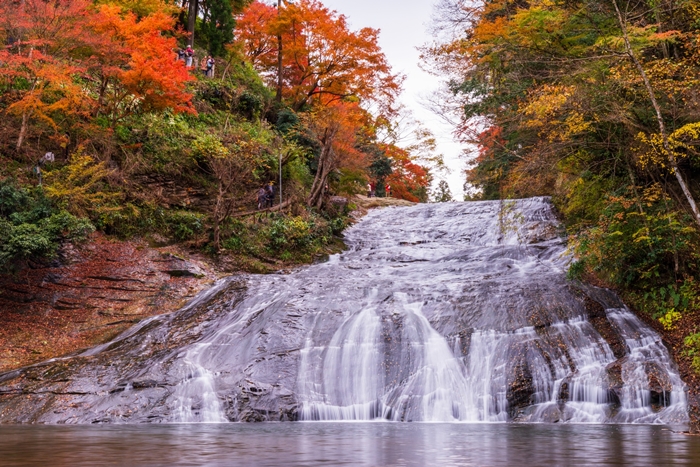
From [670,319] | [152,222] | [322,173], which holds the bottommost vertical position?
[670,319]

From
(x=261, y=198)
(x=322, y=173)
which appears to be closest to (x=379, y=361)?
(x=261, y=198)

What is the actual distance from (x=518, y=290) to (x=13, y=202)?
12.3 metres

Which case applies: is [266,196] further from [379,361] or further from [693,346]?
[693,346]

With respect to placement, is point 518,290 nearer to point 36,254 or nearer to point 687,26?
point 687,26

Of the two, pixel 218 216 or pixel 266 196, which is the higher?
pixel 266 196

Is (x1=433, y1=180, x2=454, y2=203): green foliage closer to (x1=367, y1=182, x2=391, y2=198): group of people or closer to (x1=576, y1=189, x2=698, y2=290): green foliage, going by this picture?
(x1=367, y1=182, x2=391, y2=198): group of people

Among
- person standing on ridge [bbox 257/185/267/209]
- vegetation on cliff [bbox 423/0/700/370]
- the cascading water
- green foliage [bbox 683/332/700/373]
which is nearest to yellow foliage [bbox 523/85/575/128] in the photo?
vegetation on cliff [bbox 423/0/700/370]

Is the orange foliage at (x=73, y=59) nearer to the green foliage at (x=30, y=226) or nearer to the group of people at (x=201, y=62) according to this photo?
the green foliage at (x=30, y=226)

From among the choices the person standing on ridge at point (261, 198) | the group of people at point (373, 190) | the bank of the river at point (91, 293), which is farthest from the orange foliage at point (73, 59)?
the group of people at point (373, 190)

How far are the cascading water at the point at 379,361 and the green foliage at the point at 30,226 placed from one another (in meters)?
3.03

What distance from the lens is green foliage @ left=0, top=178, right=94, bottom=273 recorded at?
471 inches

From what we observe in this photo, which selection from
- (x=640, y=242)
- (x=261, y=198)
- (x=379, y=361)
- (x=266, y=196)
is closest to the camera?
(x=379, y=361)

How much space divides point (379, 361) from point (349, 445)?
15.2 ft

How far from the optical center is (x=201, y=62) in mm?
29406
